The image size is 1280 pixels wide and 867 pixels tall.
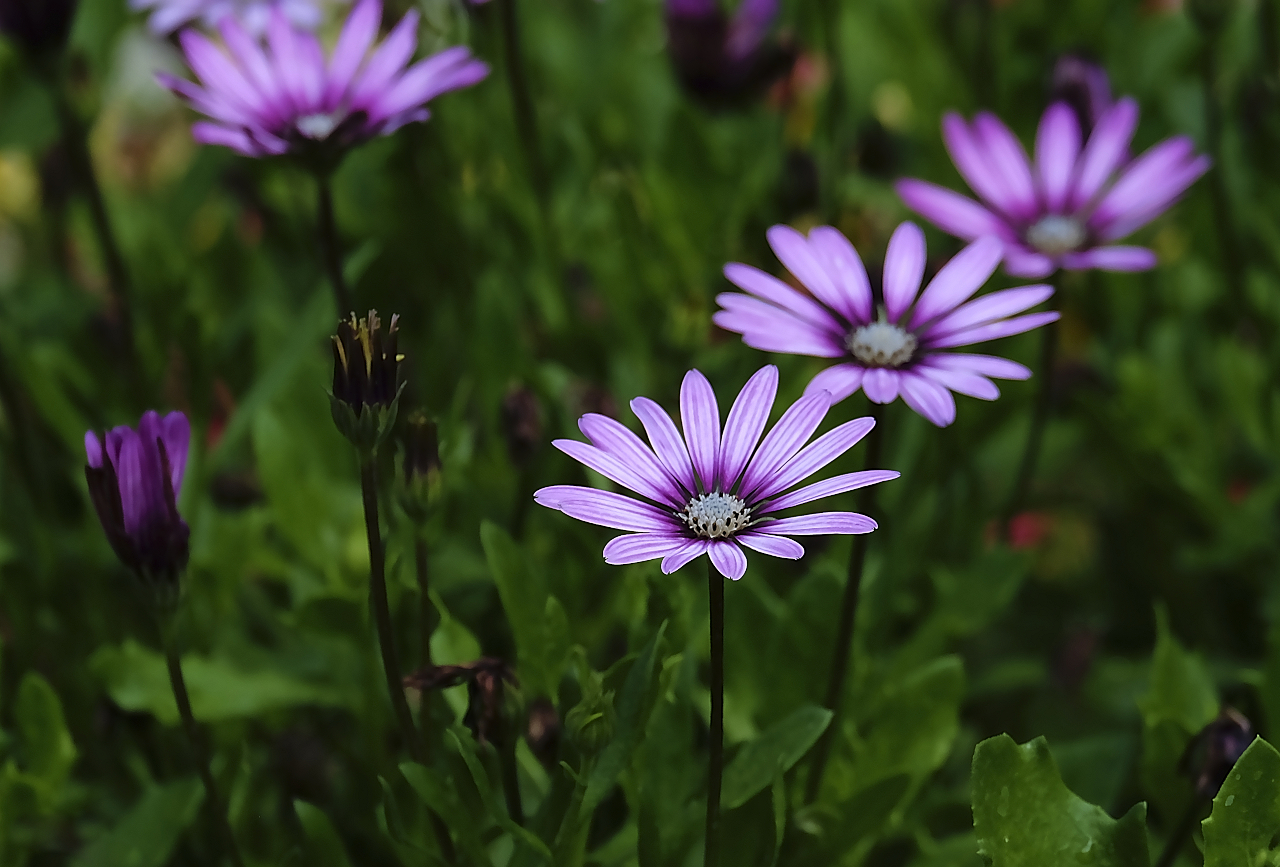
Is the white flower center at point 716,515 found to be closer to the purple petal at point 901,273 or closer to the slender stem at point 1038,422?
the purple petal at point 901,273

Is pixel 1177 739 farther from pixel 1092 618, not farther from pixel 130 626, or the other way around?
pixel 130 626

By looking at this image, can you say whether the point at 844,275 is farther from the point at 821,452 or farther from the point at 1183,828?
the point at 1183,828

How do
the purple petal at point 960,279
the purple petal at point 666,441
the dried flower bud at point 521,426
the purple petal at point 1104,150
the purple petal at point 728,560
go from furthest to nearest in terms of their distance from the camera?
the purple petal at point 1104,150, the dried flower bud at point 521,426, the purple petal at point 960,279, the purple petal at point 666,441, the purple petal at point 728,560

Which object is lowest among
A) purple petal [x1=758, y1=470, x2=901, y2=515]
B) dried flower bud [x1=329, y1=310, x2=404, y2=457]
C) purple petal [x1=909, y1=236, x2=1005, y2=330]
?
purple petal [x1=758, y1=470, x2=901, y2=515]

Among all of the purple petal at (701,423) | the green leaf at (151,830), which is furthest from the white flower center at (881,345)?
the green leaf at (151,830)

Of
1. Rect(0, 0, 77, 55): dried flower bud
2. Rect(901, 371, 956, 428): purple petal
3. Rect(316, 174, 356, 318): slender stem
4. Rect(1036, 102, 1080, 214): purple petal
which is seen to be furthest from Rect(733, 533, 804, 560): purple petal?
Rect(0, 0, 77, 55): dried flower bud

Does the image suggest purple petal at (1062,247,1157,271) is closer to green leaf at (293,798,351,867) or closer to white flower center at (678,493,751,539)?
white flower center at (678,493,751,539)

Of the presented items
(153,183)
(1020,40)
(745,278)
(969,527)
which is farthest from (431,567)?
(153,183)
